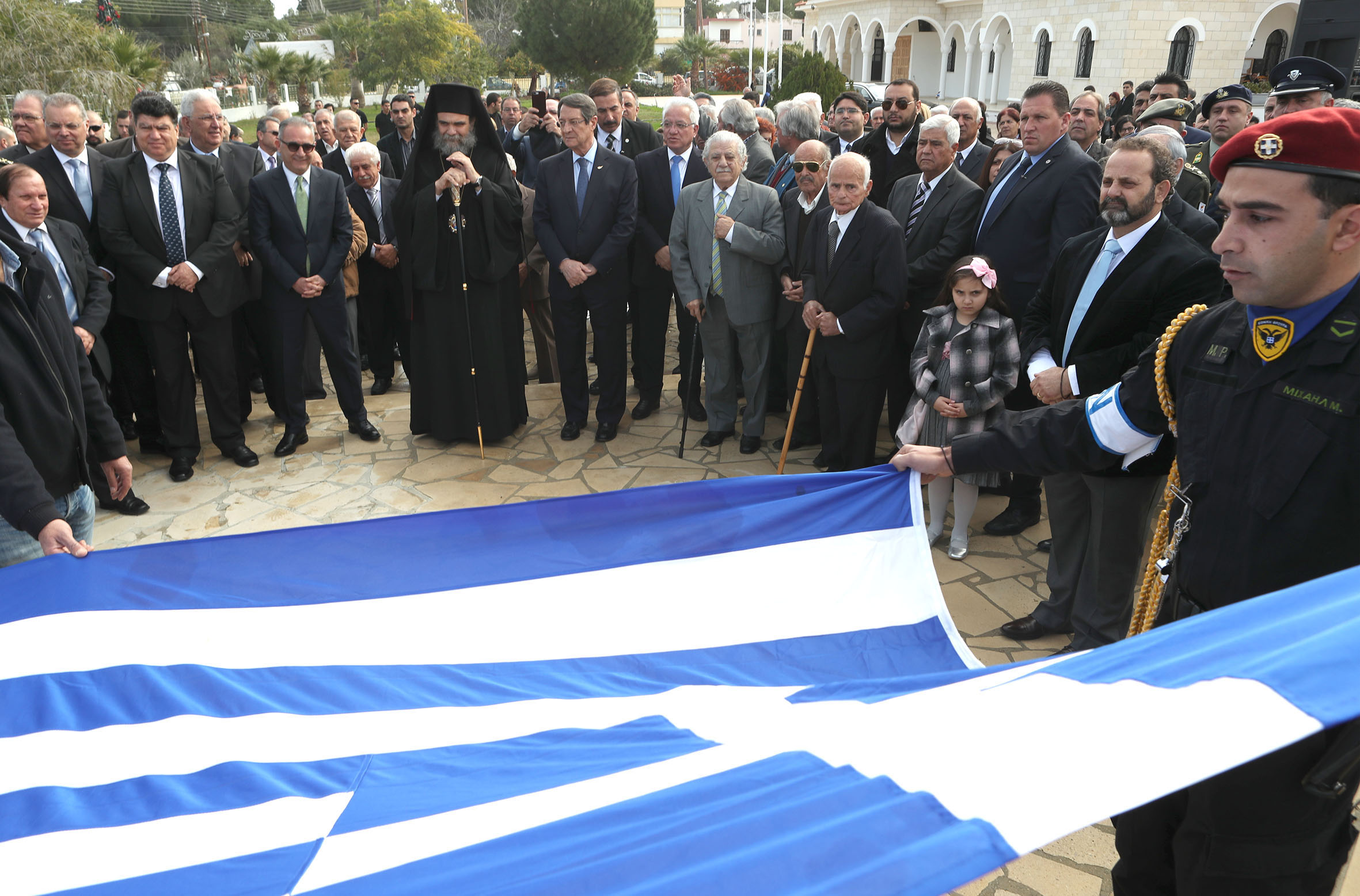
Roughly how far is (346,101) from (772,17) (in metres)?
→ 55.9

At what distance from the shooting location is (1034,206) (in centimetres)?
489

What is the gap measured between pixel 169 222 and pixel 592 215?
109 inches

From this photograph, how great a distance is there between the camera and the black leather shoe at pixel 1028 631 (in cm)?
419

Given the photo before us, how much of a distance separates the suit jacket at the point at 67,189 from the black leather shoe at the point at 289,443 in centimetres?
165

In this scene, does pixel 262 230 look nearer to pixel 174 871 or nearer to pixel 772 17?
pixel 174 871

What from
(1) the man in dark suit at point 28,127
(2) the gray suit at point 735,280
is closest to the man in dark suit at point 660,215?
(2) the gray suit at point 735,280

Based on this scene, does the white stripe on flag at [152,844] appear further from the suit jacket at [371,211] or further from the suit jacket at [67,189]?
the suit jacket at [371,211]

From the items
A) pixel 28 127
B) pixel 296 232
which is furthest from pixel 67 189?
pixel 296 232

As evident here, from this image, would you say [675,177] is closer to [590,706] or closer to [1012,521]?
[1012,521]

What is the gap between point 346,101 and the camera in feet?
187

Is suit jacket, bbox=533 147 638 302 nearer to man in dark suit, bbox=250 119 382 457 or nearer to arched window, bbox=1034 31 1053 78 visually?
man in dark suit, bbox=250 119 382 457

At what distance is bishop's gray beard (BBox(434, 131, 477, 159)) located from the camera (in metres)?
6.14

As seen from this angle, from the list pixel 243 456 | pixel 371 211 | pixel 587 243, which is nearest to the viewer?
pixel 243 456

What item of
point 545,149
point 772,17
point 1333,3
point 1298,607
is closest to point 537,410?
point 545,149
